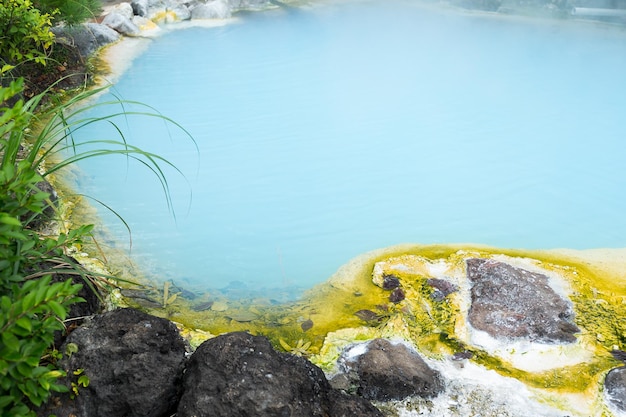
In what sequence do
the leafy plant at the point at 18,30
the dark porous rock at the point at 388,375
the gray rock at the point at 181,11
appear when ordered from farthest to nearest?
the gray rock at the point at 181,11 → the leafy plant at the point at 18,30 → the dark porous rock at the point at 388,375

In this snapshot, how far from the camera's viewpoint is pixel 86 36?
5.52m

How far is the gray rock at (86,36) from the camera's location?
201 inches

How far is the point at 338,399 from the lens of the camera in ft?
5.82

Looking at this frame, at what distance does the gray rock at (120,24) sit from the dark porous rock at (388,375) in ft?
17.4

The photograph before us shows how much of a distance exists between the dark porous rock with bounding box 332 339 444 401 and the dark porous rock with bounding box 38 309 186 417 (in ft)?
2.05

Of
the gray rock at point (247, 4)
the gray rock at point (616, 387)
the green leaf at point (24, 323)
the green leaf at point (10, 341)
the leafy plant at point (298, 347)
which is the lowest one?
the leafy plant at point (298, 347)

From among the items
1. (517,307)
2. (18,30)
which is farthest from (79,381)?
(18,30)

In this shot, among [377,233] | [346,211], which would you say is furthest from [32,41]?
[377,233]

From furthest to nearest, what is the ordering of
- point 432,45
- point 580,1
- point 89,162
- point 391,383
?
point 580,1 < point 432,45 < point 89,162 < point 391,383

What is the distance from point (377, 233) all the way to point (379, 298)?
2.29 ft

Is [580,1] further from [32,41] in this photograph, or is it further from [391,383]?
[391,383]

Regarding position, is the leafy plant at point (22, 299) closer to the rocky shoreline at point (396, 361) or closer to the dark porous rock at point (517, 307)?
the rocky shoreline at point (396, 361)

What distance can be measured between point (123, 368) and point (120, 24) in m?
5.40

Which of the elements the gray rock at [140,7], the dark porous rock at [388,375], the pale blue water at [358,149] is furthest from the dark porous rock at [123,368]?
the gray rock at [140,7]
